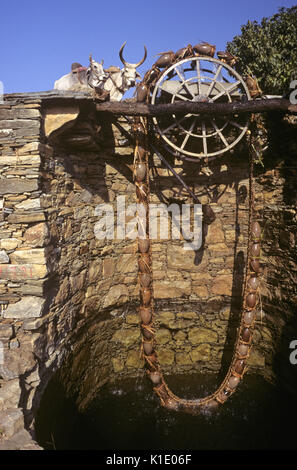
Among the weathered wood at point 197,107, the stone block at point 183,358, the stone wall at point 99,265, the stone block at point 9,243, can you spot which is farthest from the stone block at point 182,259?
the stone block at point 9,243

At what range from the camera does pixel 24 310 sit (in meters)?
3.60

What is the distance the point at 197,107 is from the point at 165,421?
17.8 ft

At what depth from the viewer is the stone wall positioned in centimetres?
355

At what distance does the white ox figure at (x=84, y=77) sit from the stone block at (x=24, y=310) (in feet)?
17.0

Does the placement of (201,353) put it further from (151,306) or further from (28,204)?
(28,204)

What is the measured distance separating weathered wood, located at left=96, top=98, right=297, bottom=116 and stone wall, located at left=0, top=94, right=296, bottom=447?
45 centimetres

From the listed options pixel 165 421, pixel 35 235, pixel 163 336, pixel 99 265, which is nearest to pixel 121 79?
pixel 99 265

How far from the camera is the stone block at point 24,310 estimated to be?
3.59 meters

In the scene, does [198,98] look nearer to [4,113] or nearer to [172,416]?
[4,113]

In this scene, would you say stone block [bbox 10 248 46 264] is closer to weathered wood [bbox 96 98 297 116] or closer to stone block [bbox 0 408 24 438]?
stone block [bbox 0 408 24 438]

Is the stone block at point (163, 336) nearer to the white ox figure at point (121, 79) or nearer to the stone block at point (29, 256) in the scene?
the stone block at point (29, 256)

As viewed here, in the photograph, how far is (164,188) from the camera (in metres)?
5.52

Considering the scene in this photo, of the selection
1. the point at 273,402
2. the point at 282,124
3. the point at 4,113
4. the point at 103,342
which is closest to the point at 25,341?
the point at 103,342

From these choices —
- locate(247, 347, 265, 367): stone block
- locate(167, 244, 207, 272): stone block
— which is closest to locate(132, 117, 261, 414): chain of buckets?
locate(167, 244, 207, 272): stone block
